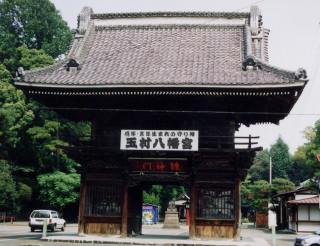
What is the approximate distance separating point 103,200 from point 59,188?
73.6 ft

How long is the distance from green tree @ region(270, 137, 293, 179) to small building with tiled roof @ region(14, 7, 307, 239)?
65.6 meters

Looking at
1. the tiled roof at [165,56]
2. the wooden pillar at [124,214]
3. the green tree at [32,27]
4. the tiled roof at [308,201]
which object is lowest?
the wooden pillar at [124,214]

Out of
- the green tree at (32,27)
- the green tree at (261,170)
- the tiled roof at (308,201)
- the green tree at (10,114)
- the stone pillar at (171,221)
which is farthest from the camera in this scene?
the green tree at (261,170)

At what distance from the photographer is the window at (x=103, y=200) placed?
17.8 m

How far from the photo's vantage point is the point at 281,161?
82.1 metres

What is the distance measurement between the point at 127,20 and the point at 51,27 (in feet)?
95.2

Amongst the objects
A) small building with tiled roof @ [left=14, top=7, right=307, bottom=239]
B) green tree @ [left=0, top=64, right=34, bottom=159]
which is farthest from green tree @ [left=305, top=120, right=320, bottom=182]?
green tree @ [left=0, top=64, right=34, bottom=159]

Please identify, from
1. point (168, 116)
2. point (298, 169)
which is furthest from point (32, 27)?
point (298, 169)

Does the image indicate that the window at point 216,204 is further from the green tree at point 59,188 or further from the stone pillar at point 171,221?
the green tree at point 59,188

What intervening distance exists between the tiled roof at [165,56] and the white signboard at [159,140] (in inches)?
83.7

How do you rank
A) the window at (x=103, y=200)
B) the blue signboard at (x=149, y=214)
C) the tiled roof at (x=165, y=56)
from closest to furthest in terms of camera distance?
1. the tiled roof at (x=165, y=56)
2. the window at (x=103, y=200)
3. the blue signboard at (x=149, y=214)

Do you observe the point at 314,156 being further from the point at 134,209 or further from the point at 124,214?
the point at 124,214

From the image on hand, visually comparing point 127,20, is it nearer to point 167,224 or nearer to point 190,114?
point 190,114

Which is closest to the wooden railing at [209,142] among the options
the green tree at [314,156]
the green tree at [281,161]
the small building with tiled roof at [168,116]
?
the small building with tiled roof at [168,116]
